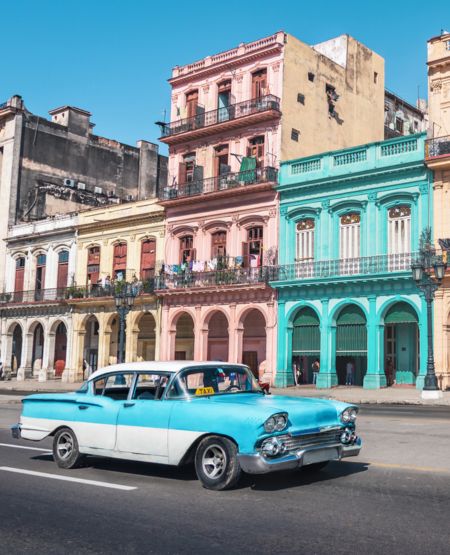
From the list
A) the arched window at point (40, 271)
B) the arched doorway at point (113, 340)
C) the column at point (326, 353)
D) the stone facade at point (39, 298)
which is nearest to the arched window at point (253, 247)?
the column at point (326, 353)

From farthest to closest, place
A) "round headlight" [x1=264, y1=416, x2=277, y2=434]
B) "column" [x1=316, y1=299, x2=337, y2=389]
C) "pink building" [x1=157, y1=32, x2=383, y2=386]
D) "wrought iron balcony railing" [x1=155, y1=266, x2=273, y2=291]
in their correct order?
"pink building" [x1=157, y1=32, x2=383, y2=386] < "wrought iron balcony railing" [x1=155, y1=266, x2=273, y2=291] < "column" [x1=316, y1=299, x2=337, y2=389] < "round headlight" [x1=264, y1=416, x2=277, y2=434]

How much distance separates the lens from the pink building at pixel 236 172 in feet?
112

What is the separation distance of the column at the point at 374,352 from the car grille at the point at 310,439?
2186cm

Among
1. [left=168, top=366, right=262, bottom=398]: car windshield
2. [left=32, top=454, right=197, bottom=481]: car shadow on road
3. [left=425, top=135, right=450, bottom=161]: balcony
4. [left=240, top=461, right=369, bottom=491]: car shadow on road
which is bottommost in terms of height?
[left=32, top=454, right=197, bottom=481]: car shadow on road

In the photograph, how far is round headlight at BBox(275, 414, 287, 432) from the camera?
7211 millimetres

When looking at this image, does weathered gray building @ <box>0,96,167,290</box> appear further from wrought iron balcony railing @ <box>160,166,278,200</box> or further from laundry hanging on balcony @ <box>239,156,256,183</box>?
laundry hanging on balcony @ <box>239,156,256,183</box>

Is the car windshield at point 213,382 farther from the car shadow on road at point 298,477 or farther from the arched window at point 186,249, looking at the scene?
the arched window at point 186,249

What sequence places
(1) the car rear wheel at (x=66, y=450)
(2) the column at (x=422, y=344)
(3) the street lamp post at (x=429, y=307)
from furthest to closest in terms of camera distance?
(2) the column at (x=422, y=344) → (3) the street lamp post at (x=429, y=307) → (1) the car rear wheel at (x=66, y=450)

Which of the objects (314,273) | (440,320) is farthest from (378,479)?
(314,273)

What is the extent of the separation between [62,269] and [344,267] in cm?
2021

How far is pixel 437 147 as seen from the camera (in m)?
28.7

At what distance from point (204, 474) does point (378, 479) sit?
1.93 meters

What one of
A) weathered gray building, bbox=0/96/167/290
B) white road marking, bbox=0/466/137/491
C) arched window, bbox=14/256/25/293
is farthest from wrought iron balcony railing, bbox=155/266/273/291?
white road marking, bbox=0/466/137/491

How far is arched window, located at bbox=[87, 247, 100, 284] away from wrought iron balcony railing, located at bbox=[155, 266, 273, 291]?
6.08 meters
